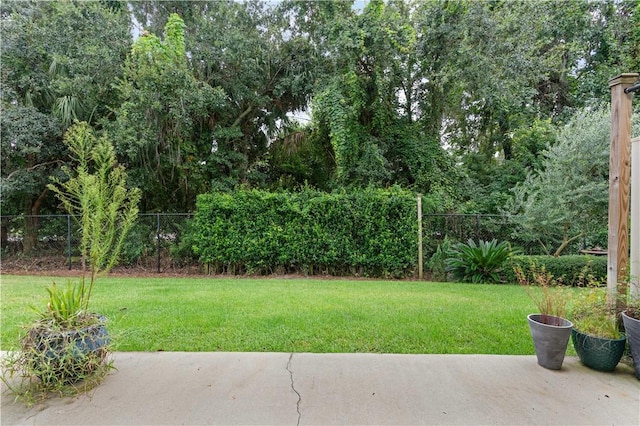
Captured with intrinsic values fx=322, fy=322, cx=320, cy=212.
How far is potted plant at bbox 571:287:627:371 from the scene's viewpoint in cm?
271

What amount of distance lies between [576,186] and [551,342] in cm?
555

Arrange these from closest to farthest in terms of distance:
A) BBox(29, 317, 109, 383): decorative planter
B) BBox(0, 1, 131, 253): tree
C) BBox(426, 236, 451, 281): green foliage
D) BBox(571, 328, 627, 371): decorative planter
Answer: BBox(29, 317, 109, 383): decorative planter < BBox(571, 328, 627, 371): decorative planter < BBox(426, 236, 451, 281): green foliage < BBox(0, 1, 131, 253): tree

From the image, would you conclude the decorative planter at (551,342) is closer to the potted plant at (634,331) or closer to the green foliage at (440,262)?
the potted plant at (634,331)

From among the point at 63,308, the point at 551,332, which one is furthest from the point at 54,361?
the point at 551,332

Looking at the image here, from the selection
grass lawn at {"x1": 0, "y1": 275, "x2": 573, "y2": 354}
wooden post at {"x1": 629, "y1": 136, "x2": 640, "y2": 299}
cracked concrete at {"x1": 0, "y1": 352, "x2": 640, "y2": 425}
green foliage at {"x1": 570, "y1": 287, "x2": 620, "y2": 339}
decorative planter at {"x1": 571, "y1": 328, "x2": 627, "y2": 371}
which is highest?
wooden post at {"x1": 629, "y1": 136, "x2": 640, "y2": 299}

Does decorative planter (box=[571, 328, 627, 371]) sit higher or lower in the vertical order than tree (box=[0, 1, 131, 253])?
lower

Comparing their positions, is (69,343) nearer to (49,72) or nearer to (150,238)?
(150,238)

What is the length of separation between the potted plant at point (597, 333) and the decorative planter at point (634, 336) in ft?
0.30

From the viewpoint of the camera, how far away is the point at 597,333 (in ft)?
9.21

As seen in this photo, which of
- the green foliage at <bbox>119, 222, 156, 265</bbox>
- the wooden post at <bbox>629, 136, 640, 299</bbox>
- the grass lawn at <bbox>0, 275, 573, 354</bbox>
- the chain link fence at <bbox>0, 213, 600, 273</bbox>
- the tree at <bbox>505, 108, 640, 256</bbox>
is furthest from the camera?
the green foliage at <bbox>119, 222, 156, 265</bbox>

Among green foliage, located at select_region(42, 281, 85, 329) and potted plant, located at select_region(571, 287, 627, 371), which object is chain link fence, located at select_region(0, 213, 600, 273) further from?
green foliage, located at select_region(42, 281, 85, 329)

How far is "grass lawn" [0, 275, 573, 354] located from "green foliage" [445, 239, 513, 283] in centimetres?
73

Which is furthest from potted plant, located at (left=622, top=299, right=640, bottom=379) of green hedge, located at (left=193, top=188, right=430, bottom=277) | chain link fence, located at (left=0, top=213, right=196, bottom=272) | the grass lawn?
chain link fence, located at (left=0, top=213, right=196, bottom=272)

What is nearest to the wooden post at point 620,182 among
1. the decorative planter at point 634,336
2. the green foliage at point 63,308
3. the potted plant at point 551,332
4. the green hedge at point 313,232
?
the decorative planter at point 634,336
